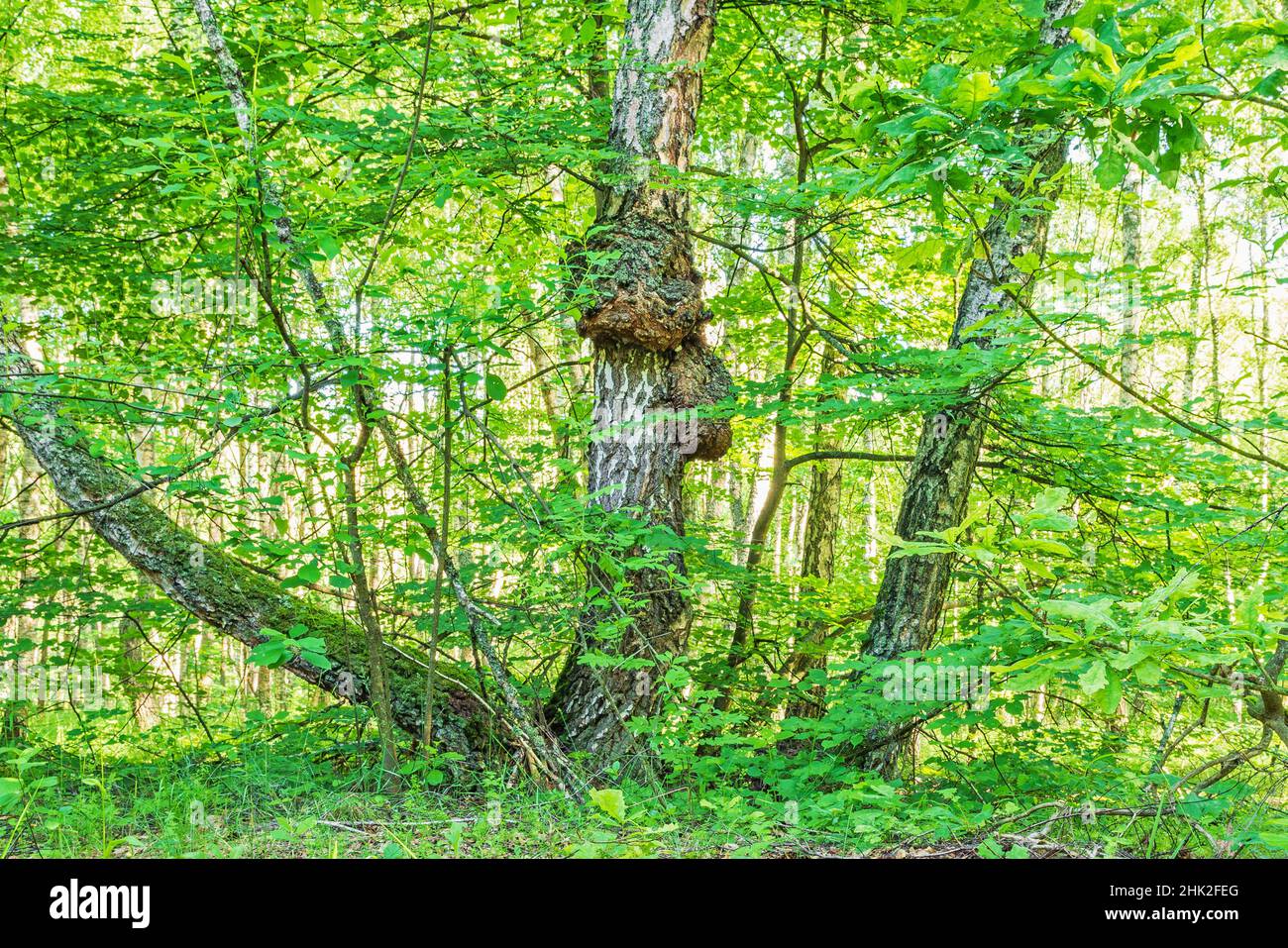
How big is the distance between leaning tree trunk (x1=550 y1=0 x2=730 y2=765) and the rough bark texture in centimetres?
76

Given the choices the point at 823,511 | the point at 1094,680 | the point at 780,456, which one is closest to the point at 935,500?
the point at 780,456

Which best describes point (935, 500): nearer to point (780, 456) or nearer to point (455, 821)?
point (780, 456)

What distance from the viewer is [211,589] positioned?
4.48 metres

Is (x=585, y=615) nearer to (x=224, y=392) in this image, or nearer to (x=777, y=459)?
(x=224, y=392)


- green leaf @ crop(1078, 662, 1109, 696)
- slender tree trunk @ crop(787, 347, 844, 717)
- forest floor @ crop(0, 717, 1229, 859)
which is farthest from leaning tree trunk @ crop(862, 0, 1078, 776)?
green leaf @ crop(1078, 662, 1109, 696)

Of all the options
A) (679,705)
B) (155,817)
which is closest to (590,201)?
(679,705)

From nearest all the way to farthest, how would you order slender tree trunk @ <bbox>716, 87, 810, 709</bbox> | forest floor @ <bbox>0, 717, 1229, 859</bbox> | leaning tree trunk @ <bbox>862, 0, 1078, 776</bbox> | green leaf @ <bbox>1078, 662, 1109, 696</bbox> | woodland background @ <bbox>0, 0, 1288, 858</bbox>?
green leaf @ <bbox>1078, 662, 1109, 696</bbox>
forest floor @ <bbox>0, 717, 1229, 859</bbox>
woodland background @ <bbox>0, 0, 1288, 858</bbox>
leaning tree trunk @ <bbox>862, 0, 1078, 776</bbox>
slender tree trunk @ <bbox>716, 87, 810, 709</bbox>

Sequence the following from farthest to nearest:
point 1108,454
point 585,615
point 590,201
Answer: point 590,201 < point 1108,454 < point 585,615

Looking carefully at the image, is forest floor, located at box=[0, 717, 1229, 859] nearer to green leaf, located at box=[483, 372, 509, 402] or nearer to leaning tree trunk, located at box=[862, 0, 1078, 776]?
leaning tree trunk, located at box=[862, 0, 1078, 776]

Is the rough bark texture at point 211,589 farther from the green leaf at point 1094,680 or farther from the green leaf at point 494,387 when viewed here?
the green leaf at point 1094,680

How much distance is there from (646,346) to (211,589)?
2856mm

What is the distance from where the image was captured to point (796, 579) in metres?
5.89

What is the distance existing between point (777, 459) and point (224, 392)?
4420mm

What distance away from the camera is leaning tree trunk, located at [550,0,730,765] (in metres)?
4.44
